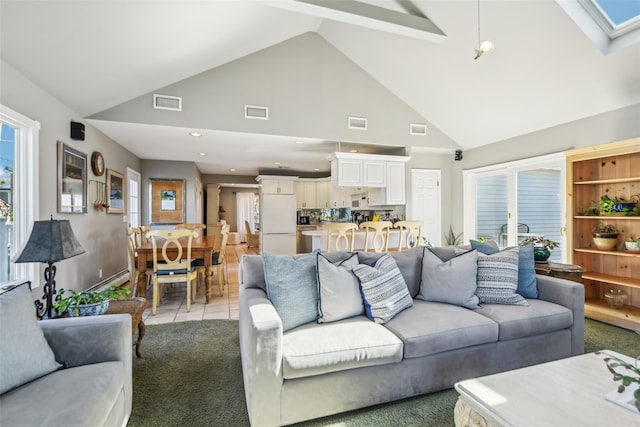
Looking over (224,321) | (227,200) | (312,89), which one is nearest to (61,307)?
(224,321)

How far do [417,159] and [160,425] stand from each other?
18.1 ft

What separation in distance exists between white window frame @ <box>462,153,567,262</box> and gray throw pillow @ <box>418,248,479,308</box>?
7.48 feet

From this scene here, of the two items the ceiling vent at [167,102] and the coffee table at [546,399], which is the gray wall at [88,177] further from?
the coffee table at [546,399]

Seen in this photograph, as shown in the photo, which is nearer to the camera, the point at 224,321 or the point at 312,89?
the point at 224,321

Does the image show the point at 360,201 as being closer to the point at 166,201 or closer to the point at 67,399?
the point at 166,201

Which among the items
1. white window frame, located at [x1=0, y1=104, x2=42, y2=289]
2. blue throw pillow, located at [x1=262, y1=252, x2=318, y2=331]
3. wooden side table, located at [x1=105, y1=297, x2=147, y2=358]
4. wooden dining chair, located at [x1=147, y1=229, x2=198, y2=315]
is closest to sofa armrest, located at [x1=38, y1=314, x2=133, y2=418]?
wooden side table, located at [x1=105, y1=297, x2=147, y2=358]

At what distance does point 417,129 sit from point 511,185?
1.81 metres

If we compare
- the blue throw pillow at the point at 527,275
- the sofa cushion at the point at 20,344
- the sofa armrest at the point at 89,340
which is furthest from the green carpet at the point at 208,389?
the blue throw pillow at the point at 527,275

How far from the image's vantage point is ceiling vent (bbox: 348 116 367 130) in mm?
4912

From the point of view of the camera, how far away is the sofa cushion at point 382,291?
2.04m

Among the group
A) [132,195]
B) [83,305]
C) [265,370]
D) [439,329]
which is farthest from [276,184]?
[265,370]

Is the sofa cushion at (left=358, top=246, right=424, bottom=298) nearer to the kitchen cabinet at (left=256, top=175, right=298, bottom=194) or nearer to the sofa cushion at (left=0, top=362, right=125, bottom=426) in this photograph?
the sofa cushion at (left=0, top=362, right=125, bottom=426)

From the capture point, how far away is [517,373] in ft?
4.79

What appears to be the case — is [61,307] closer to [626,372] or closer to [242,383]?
[242,383]
